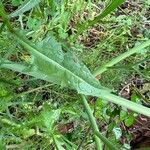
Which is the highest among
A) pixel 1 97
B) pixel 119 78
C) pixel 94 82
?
pixel 94 82

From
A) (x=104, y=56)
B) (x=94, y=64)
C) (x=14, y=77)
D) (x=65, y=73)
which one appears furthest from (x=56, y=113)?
(x=104, y=56)

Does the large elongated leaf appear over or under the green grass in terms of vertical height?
over

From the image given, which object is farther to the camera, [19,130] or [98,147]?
[19,130]

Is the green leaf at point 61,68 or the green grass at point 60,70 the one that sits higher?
the green leaf at point 61,68

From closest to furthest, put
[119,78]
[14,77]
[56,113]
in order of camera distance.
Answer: [56,113], [14,77], [119,78]

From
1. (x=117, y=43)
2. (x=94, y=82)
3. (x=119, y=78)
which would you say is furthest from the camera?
(x=117, y=43)

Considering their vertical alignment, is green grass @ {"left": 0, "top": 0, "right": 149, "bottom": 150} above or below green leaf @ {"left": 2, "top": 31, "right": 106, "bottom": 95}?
below

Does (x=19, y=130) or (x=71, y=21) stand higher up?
(x=71, y=21)

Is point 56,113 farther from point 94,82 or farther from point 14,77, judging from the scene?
point 94,82

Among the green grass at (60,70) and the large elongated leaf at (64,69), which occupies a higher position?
the large elongated leaf at (64,69)
